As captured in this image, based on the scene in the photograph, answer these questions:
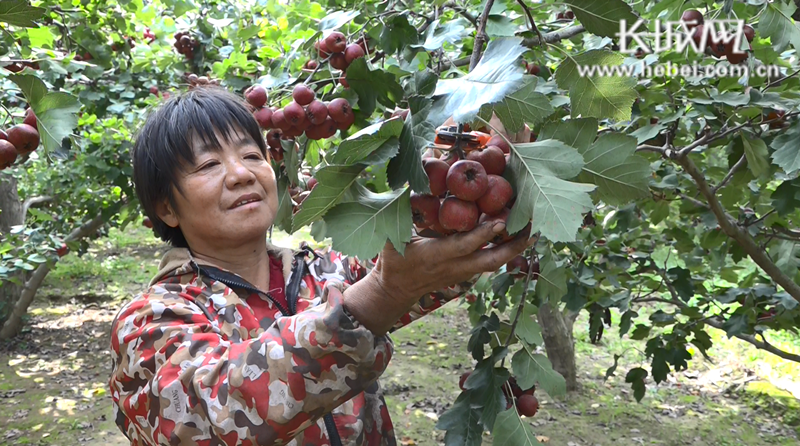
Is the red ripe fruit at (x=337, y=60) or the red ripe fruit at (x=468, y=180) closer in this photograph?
the red ripe fruit at (x=468, y=180)

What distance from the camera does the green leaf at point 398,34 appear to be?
189 cm

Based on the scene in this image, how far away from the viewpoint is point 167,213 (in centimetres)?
169

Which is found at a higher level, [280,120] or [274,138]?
[280,120]

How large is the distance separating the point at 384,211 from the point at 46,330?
7307mm

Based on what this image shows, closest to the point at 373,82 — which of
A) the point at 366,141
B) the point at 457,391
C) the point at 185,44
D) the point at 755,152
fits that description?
the point at 366,141

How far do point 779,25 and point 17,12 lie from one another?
190cm

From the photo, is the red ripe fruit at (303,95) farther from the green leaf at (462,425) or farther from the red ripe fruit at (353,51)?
the green leaf at (462,425)

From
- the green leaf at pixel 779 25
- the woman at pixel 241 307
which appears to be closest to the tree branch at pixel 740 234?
the green leaf at pixel 779 25

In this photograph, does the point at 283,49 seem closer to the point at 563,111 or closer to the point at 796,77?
the point at 563,111

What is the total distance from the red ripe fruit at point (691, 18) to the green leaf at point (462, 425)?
56.1 inches

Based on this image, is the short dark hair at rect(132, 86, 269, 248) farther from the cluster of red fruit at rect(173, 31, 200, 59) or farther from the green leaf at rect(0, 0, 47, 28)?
the cluster of red fruit at rect(173, 31, 200, 59)

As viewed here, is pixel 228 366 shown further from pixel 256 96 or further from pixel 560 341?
pixel 560 341

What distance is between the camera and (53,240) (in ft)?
15.6

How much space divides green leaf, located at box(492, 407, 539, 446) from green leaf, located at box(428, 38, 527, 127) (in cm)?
79
